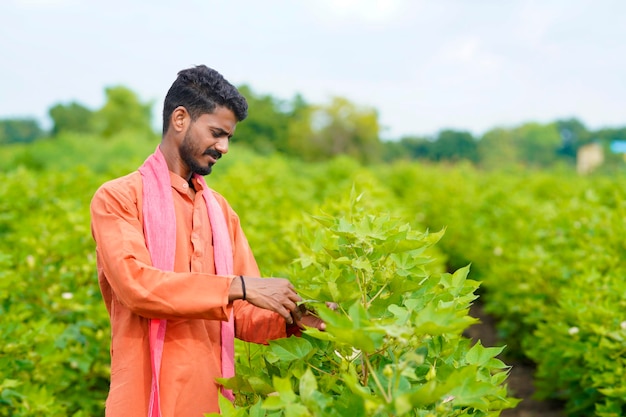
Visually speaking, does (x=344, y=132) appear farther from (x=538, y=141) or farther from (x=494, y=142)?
(x=538, y=141)

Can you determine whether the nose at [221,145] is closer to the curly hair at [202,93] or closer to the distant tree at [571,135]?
the curly hair at [202,93]

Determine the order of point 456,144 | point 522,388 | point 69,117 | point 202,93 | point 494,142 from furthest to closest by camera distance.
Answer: point 456,144
point 494,142
point 69,117
point 522,388
point 202,93

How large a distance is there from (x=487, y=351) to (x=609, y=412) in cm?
259

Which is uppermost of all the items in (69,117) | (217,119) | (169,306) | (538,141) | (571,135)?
(69,117)

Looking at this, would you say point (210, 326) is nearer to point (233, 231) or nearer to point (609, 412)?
point (233, 231)

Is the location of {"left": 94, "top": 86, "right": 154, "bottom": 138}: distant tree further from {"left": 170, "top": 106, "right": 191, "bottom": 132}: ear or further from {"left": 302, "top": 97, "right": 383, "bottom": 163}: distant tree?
{"left": 170, "top": 106, "right": 191, "bottom": 132}: ear

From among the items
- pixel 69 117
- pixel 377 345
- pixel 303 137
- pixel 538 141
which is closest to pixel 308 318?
pixel 377 345

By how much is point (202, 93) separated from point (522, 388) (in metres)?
5.51

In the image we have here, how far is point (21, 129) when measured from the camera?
102m

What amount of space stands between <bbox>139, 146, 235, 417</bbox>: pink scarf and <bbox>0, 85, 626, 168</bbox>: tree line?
3356cm

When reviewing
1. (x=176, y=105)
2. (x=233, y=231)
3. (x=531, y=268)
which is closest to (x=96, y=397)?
(x=233, y=231)

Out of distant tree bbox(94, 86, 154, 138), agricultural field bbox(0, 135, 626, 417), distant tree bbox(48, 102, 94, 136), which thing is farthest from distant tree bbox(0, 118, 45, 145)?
agricultural field bbox(0, 135, 626, 417)

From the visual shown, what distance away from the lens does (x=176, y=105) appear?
2406 mm

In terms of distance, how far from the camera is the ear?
2389 millimetres
